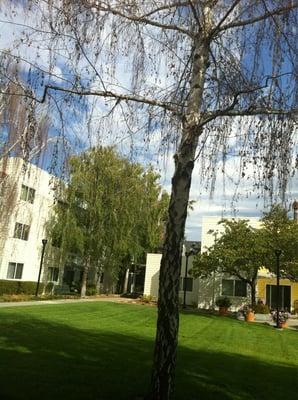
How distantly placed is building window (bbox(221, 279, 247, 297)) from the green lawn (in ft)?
58.9

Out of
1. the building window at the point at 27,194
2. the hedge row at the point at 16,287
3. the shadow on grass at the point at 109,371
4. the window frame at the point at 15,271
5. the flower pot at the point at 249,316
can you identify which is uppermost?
the building window at the point at 27,194

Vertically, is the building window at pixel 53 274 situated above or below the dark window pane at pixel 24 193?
below

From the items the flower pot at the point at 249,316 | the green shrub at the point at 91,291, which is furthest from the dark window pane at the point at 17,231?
the flower pot at the point at 249,316

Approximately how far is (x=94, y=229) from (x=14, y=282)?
844 cm

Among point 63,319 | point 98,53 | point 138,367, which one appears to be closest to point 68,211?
point 63,319

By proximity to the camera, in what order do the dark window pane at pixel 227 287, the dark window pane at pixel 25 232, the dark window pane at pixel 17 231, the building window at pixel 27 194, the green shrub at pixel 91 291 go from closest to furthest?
1. the building window at pixel 27 194
2. the dark window pane at pixel 17 231
3. the dark window pane at pixel 227 287
4. the dark window pane at pixel 25 232
5. the green shrub at pixel 91 291

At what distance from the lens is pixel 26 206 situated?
106 feet

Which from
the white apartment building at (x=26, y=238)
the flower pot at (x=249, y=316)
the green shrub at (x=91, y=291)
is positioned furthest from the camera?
the green shrub at (x=91, y=291)

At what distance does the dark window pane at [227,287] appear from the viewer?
33.7 metres

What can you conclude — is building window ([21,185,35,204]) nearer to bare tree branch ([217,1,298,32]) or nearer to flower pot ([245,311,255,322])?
flower pot ([245,311,255,322])

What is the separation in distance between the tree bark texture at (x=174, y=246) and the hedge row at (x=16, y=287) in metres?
25.0

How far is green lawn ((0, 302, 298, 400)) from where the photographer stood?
6.73m

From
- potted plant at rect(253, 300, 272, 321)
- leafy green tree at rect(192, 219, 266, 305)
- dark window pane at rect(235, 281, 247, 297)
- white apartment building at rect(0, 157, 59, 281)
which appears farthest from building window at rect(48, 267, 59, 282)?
potted plant at rect(253, 300, 272, 321)

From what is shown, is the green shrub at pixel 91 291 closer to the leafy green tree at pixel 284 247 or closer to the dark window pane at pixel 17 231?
the dark window pane at pixel 17 231
